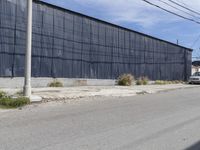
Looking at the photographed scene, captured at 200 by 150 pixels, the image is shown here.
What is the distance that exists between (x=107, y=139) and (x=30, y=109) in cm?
587

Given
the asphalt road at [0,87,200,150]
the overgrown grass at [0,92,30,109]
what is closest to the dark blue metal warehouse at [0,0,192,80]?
the overgrown grass at [0,92,30,109]

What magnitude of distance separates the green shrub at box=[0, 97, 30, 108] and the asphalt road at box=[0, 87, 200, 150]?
535 millimetres

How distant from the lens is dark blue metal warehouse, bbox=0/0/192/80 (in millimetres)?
23734

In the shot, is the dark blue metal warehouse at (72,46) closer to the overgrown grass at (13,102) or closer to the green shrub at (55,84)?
→ the green shrub at (55,84)

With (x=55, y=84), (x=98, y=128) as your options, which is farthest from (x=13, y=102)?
(x=55, y=84)

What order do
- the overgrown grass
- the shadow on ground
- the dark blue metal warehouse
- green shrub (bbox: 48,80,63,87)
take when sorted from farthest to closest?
1. green shrub (bbox: 48,80,63,87)
2. the dark blue metal warehouse
3. the overgrown grass
4. the shadow on ground

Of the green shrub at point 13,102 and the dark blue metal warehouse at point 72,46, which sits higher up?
the dark blue metal warehouse at point 72,46

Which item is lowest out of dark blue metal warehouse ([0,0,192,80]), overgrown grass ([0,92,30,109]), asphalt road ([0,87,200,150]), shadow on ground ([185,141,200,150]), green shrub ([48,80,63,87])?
shadow on ground ([185,141,200,150])

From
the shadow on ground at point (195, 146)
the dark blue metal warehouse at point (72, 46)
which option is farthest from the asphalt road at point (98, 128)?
the dark blue metal warehouse at point (72, 46)

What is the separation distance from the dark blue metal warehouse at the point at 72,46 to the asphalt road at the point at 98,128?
8.60 m

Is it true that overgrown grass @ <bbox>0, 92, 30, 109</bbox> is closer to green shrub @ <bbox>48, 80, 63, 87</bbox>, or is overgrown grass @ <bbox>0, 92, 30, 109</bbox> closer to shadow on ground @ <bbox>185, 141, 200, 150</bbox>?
shadow on ground @ <bbox>185, 141, 200, 150</bbox>

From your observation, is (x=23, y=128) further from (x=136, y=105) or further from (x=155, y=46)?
(x=155, y=46)

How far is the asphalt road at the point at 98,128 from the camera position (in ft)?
29.3

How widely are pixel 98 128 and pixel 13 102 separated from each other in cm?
529
